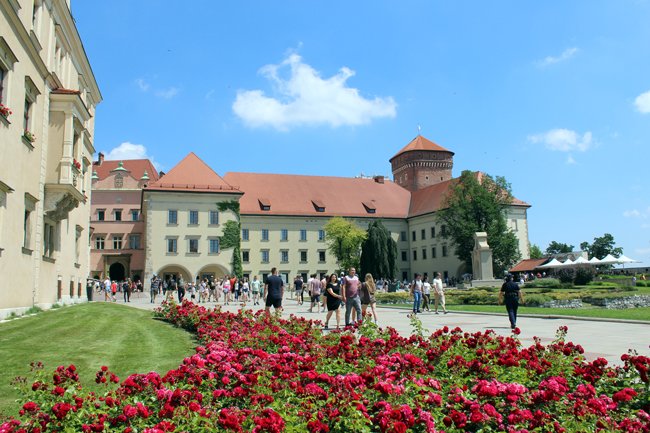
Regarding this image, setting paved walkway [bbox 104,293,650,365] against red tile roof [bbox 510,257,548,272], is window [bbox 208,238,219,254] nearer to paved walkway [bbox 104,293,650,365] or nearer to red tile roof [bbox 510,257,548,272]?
red tile roof [bbox 510,257,548,272]

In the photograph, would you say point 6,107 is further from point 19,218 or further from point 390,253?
point 390,253

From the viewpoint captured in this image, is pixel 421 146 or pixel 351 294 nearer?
pixel 351 294

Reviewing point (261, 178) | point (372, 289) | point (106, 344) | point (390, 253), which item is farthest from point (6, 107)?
point (261, 178)

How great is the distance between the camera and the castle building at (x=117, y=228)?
6775 centimetres

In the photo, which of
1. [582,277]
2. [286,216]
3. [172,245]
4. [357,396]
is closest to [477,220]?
[286,216]

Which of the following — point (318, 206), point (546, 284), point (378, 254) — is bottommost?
point (546, 284)

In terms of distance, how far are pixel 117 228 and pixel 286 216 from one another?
21435 mm

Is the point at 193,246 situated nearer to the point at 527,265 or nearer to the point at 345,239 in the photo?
the point at 345,239

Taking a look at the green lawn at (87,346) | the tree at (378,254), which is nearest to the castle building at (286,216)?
the tree at (378,254)

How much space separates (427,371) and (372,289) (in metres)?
11.3

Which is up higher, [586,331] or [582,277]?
[582,277]

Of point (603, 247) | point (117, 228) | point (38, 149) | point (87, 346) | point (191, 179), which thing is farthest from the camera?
point (603, 247)

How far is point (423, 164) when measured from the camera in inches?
3617

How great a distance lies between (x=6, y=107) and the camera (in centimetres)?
1533
